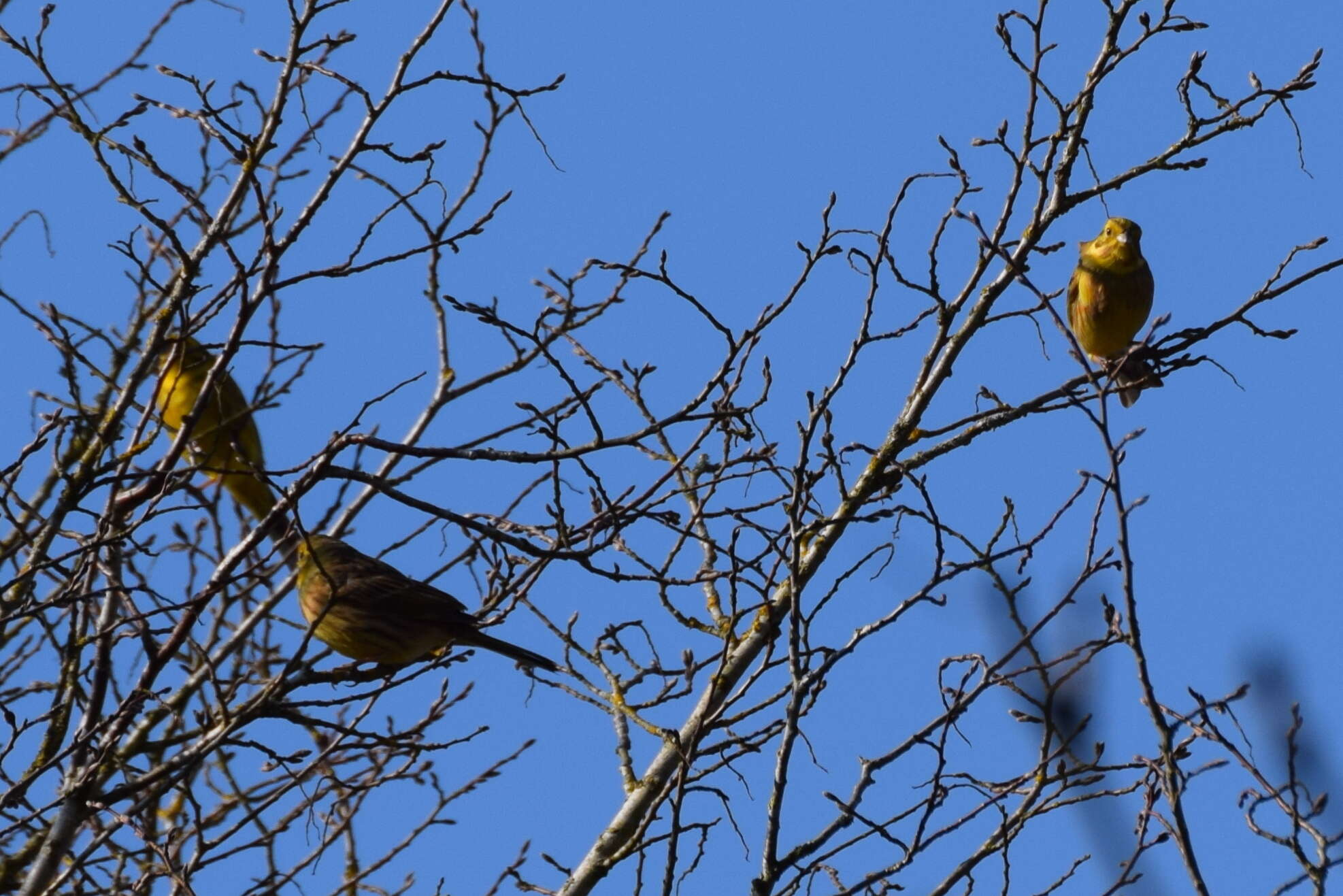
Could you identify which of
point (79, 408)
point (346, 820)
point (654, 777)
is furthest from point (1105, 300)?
point (79, 408)

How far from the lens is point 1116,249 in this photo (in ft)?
28.9

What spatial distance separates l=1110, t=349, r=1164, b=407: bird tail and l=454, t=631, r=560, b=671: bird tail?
6.95 ft

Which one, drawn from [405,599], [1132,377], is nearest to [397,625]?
[405,599]

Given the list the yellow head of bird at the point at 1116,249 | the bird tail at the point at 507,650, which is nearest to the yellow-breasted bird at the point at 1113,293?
the yellow head of bird at the point at 1116,249

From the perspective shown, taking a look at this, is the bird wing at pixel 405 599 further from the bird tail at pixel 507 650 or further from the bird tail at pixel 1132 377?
the bird tail at pixel 1132 377

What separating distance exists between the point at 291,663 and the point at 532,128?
1.97 m

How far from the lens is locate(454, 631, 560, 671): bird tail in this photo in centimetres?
579

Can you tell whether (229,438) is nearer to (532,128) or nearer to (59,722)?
(59,722)

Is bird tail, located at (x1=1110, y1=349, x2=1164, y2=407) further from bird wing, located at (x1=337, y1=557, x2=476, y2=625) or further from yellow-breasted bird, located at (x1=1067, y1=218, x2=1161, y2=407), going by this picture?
bird wing, located at (x1=337, y1=557, x2=476, y2=625)

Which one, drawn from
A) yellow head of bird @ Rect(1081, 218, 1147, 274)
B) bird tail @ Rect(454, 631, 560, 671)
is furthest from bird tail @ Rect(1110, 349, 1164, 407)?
bird tail @ Rect(454, 631, 560, 671)

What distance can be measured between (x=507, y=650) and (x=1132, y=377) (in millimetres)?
4222

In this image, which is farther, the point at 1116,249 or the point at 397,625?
the point at 1116,249

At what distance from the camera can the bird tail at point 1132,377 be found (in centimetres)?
444

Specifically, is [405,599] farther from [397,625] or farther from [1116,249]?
[1116,249]
